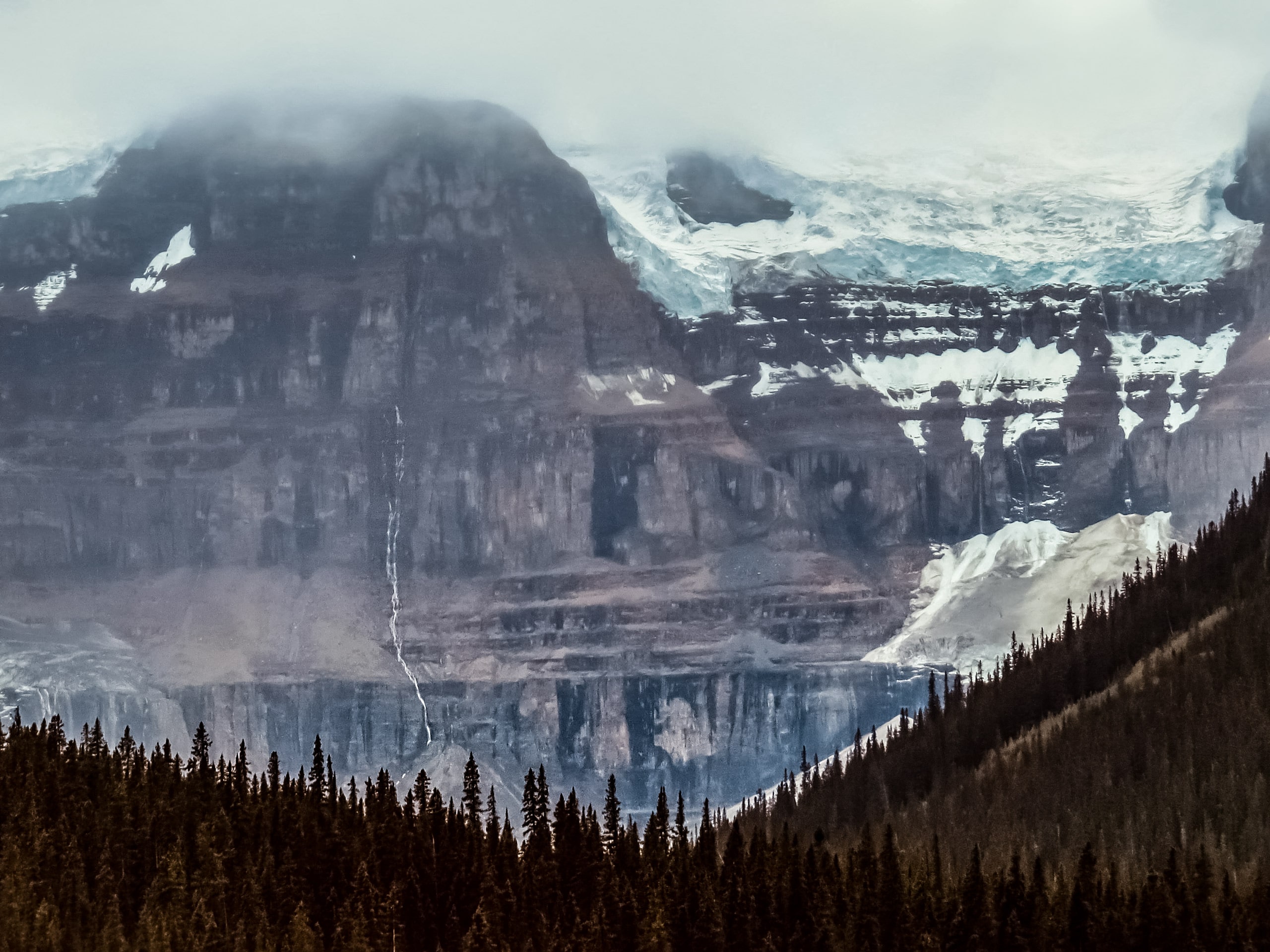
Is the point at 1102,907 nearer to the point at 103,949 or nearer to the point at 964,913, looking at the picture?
the point at 964,913

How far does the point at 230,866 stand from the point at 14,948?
29.5m

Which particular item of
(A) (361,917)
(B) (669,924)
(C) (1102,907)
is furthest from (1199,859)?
(A) (361,917)

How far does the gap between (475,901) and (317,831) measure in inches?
540

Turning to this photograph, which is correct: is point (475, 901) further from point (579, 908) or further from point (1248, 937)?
point (1248, 937)

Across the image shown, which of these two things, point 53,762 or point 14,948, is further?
point 53,762

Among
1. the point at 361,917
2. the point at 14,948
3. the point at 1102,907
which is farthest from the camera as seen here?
the point at 1102,907

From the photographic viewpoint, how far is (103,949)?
167m

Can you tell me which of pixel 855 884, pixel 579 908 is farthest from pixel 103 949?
pixel 855 884

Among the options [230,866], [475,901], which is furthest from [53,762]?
[475,901]

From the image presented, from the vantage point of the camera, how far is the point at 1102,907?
617ft

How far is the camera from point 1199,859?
197 m

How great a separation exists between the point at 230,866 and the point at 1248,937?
63.6 meters

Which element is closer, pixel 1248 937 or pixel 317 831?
pixel 1248 937

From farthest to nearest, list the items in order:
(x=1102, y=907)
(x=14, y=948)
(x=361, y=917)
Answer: (x=1102, y=907) < (x=361, y=917) < (x=14, y=948)
